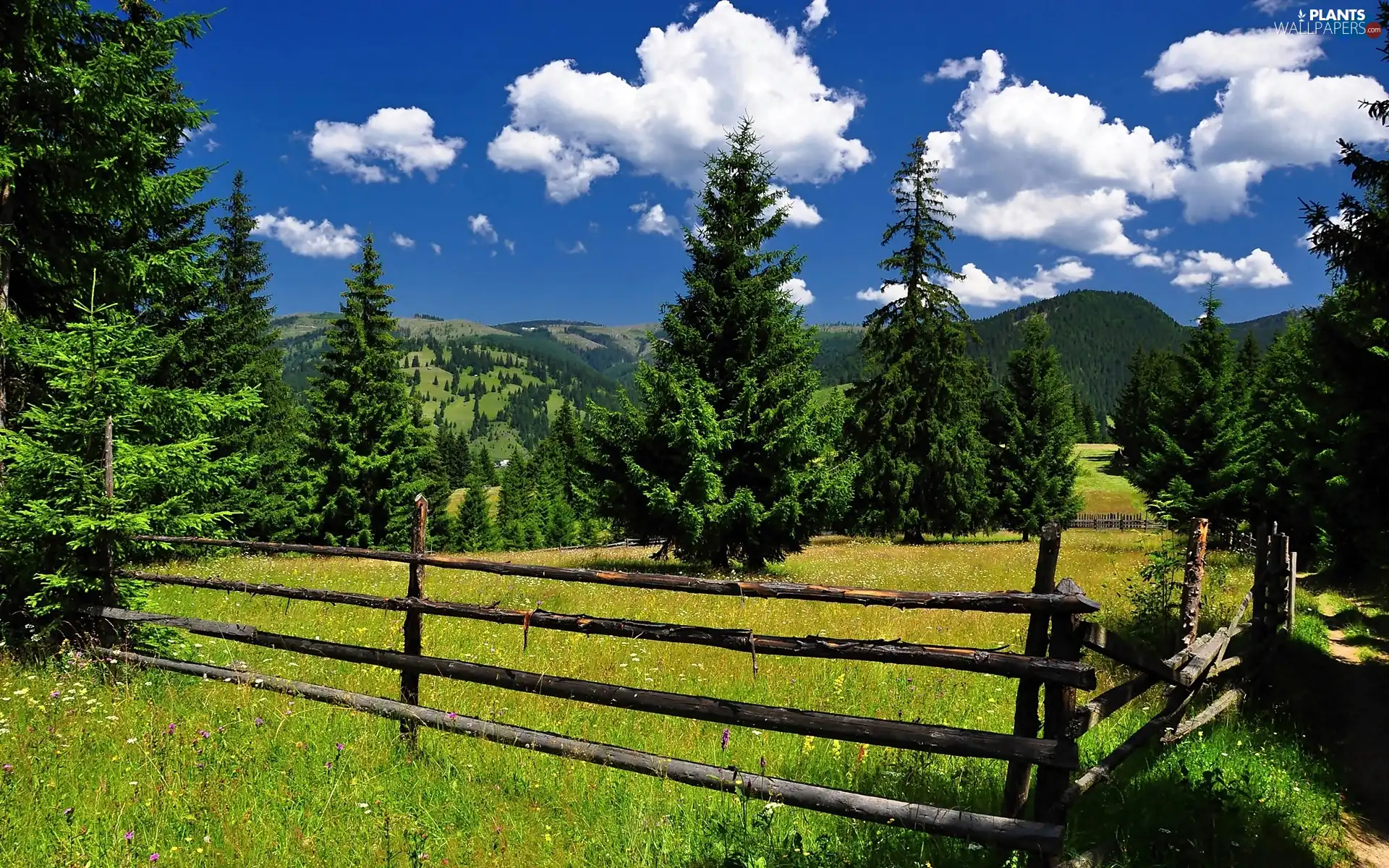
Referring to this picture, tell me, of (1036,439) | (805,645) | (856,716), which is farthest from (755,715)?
(1036,439)


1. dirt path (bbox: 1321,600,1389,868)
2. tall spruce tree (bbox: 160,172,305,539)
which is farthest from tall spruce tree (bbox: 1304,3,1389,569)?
tall spruce tree (bbox: 160,172,305,539)

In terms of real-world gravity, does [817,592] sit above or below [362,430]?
below

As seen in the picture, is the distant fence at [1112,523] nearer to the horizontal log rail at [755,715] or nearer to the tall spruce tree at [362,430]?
the tall spruce tree at [362,430]

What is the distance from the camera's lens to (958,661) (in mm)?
3646

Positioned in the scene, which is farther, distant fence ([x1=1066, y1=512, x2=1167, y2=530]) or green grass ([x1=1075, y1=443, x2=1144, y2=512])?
green grass ([x1=1075, y1=443, x2=1144, y2=512])

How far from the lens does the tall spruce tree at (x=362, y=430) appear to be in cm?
2884

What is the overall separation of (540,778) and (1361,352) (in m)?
10.8

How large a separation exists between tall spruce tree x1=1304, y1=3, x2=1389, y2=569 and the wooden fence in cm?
532

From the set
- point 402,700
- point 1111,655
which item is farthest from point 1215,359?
point 402,700

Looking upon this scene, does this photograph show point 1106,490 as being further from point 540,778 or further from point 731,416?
point 540,778

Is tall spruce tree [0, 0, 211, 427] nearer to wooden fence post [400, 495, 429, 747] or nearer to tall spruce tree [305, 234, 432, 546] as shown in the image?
wooden fence post [400, 495, 429, 747]

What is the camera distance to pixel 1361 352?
875 centimetres

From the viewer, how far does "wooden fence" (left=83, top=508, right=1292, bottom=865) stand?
3510mm

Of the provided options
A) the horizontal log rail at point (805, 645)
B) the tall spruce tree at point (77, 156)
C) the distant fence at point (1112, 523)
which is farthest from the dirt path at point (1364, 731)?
the distant fence at point (1112, 523)
